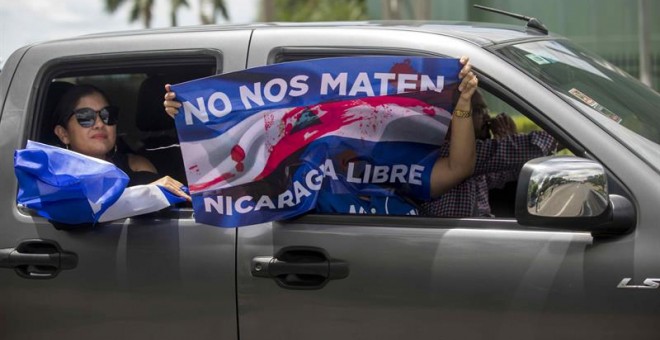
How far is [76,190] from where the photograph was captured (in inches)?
141

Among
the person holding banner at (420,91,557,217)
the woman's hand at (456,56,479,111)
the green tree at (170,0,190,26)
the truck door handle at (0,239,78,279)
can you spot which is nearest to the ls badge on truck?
the person holding banner at (420,91,557,217)

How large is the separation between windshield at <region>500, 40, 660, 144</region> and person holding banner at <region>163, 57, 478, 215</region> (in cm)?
28

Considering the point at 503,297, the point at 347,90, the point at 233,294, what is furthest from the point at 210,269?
the point at 503,297

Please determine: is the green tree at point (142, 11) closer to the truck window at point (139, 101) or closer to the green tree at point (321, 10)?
the green tree at point (321, 10)

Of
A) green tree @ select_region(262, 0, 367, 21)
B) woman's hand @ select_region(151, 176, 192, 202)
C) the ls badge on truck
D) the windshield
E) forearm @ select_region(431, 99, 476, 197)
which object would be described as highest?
the windshield

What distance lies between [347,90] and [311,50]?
0.25 meters

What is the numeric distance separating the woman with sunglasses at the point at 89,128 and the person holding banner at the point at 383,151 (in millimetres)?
687

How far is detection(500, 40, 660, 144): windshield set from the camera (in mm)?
3438

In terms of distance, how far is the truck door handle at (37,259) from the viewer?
12.0 ft

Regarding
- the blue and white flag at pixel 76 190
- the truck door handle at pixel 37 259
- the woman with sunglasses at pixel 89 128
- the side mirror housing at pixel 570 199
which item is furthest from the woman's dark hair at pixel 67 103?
the side mirror housing at pixel 570 199

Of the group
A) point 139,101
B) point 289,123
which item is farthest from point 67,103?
point 289,123

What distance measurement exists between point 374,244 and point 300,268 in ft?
0.81

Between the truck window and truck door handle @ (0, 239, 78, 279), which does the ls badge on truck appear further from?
truck door handle @ (0, 239, 78, 279)

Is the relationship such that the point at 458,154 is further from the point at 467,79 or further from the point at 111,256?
the point at 111,256
